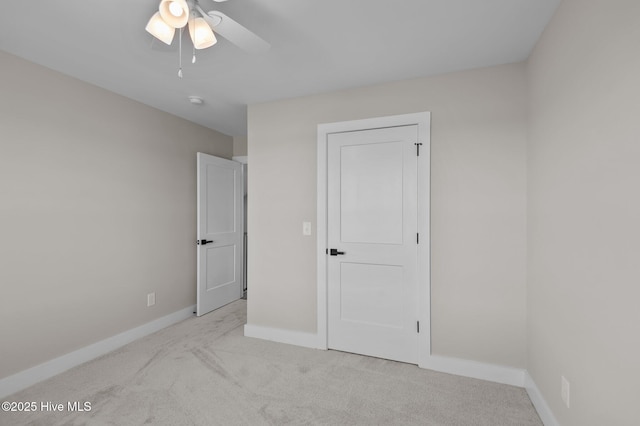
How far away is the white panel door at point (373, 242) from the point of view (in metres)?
2.62

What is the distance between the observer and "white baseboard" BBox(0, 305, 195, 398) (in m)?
2.20

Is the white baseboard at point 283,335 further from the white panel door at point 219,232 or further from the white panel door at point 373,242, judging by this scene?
the white panel door at point 219,232

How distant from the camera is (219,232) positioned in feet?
13.5

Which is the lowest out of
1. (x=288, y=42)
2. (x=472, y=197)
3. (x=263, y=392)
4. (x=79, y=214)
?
(x=263, y=392)

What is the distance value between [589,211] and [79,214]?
3.54 m

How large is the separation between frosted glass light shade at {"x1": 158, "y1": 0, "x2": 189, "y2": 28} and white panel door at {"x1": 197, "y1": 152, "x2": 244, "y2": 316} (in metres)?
2.36

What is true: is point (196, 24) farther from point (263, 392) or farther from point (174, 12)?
point (263, 392)

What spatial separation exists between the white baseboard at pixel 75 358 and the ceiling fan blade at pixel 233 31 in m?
2.77

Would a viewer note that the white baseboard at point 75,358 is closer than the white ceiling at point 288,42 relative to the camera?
No

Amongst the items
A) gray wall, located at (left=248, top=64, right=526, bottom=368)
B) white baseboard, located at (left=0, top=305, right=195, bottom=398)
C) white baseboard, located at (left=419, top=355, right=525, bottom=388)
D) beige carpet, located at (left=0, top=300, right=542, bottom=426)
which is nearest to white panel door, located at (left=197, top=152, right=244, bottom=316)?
white baseboard, located at (left=0, top=305, right=195, bottom=398)

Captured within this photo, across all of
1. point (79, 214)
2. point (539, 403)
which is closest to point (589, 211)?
point (539, 403)

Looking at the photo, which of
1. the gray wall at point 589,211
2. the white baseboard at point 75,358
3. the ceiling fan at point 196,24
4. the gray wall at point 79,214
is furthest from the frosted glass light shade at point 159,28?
the white baseboard at point 75,358

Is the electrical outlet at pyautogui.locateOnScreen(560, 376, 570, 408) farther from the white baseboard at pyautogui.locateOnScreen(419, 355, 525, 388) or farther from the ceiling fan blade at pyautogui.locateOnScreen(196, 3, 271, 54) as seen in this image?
the ceiling fan blade at pyautogui.locateOnScreen(196, 3, 271, 54)

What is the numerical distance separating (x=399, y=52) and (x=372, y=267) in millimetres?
1737
